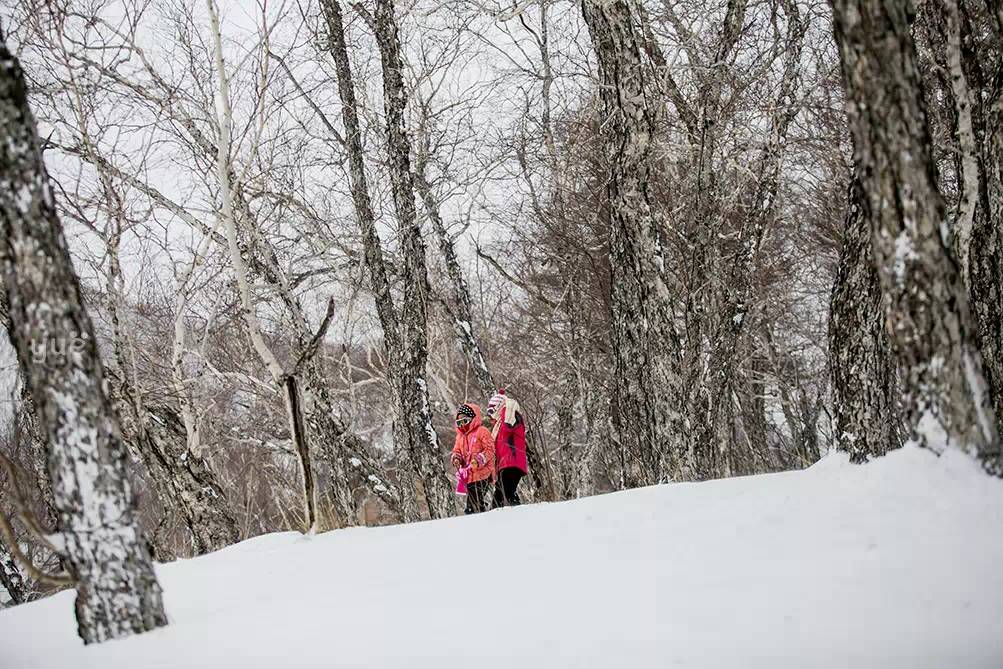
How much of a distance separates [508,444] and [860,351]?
4267 mm

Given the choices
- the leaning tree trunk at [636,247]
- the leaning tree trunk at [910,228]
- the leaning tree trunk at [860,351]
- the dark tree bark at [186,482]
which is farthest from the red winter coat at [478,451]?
the leaning tree trunk at [910,228]

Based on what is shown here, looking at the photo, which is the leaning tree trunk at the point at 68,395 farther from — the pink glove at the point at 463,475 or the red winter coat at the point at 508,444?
the red winter coat at the point at 508,444

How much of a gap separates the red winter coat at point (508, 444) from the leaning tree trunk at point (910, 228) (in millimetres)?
5017

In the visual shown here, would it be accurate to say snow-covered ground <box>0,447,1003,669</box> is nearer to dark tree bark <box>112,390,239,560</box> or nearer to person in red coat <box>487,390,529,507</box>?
person in red coat <box>487,390,529,507</box>

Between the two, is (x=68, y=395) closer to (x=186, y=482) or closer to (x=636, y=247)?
(x=636, y=247)

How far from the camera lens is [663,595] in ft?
11.1

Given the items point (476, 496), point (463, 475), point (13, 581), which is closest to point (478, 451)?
point (463, 475)

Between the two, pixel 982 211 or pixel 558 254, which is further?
pixel 558 254

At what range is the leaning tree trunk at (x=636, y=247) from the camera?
773 cm

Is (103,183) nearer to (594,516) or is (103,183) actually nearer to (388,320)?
(388,320)

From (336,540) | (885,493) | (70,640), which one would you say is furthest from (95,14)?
(885,493)

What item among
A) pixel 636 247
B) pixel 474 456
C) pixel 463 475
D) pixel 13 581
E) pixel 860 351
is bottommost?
pixel 13 581

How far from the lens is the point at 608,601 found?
341cm

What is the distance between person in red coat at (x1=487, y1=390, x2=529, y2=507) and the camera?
8.44 metres
